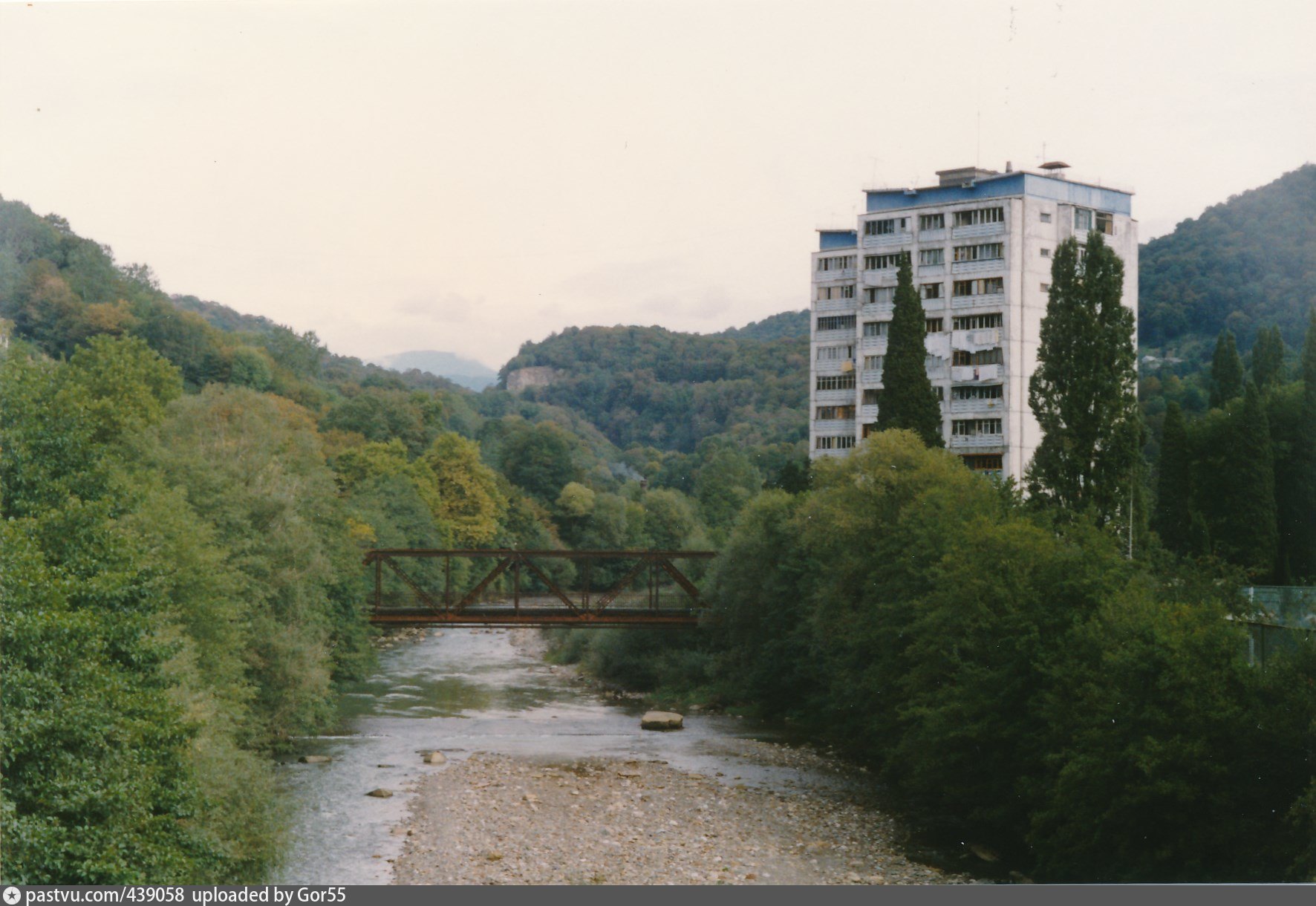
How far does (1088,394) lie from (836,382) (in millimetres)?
43512

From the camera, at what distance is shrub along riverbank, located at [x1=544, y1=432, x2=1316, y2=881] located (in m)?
21.0

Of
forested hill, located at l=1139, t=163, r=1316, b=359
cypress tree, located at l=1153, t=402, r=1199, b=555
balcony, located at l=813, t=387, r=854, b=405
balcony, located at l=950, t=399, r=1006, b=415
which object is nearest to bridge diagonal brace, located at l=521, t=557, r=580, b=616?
cypress tree, located at l=1153, t=402, r=1199, b=555

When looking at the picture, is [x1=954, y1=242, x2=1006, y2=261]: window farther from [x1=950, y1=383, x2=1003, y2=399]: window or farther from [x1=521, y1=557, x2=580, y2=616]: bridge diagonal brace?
[x1=521, y1=557, x2=580, y2=616]: bridge diagonal brace

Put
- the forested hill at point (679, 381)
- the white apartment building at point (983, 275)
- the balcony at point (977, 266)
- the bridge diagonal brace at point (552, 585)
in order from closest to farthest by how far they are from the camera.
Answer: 1. the bridge diagonal brace at point (552, 585)
2. the white apartment building at point (983, 275)
3. the balcony at point (977, 266)
4. the forested hill at point (679, 381)

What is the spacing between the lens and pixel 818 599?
133ft

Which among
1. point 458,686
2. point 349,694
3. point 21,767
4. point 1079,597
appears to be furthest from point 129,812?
point 458,686

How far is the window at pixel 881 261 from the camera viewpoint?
252 feet

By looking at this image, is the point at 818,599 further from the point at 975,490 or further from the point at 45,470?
the point at 45,470

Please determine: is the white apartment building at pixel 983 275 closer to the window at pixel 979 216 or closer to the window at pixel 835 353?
the window at pixel 979 216

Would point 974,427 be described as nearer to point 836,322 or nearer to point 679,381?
point 836,322

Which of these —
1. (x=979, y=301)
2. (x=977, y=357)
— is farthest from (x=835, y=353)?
(x=979, y=301)

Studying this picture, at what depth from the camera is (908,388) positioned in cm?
4603

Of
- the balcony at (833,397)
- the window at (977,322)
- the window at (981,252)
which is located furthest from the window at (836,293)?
the window at (981,252)

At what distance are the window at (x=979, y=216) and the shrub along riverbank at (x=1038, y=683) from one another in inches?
1311
